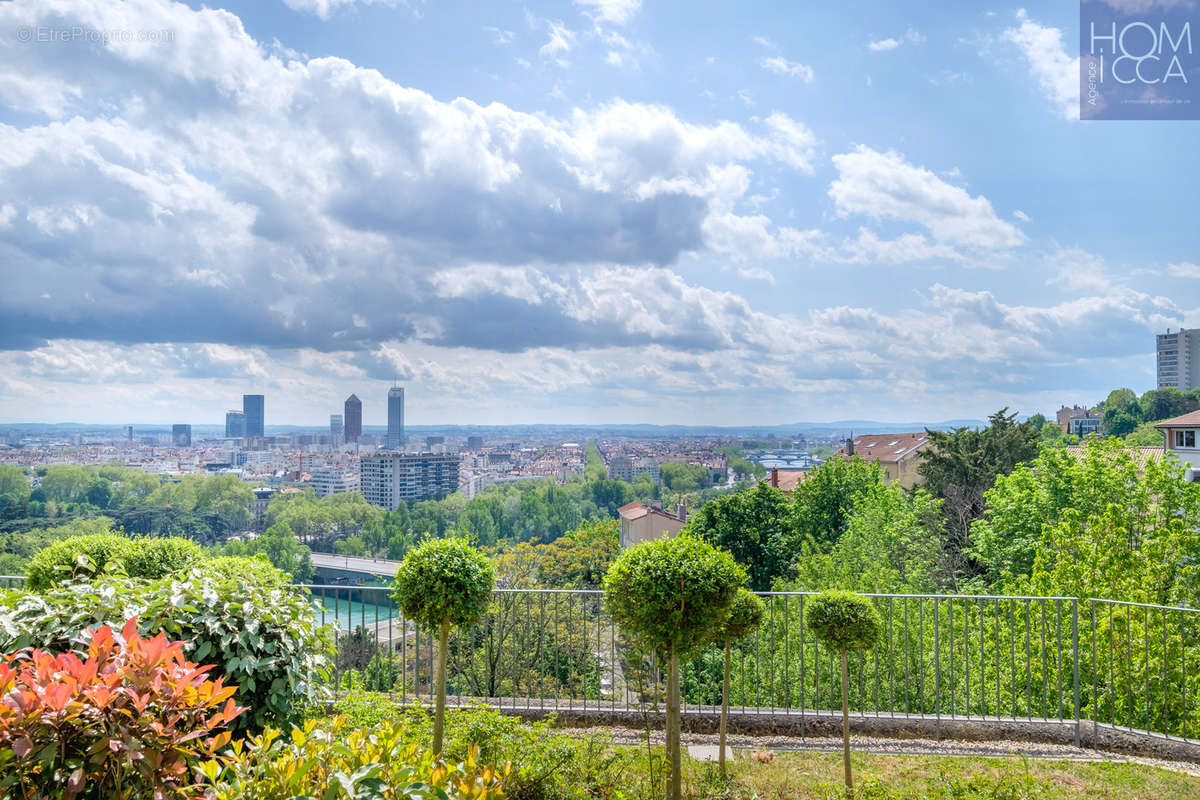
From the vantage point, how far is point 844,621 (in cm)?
378

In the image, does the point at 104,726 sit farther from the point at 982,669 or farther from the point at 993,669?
the point at 993,669

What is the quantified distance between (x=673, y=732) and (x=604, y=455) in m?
86.8

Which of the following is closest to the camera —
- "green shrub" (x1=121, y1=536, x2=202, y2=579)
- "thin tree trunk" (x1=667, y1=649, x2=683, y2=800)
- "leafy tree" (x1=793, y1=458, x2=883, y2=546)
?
"thin tree trunk" (x1=667, y1=649, x2=683, y2=800)

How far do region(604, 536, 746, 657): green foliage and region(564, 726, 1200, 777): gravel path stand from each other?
1467 mm

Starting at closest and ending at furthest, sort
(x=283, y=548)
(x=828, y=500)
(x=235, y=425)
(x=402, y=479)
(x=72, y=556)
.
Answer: (x=72, y=556), (x=828, y=500), (x=283, y=548), (x=402, y=479), (x=235, y=425)

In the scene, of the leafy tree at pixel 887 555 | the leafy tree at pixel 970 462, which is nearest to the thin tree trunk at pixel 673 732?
the leafy tree at pixel 887 555

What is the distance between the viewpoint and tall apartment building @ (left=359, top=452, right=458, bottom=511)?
72062 millimetres

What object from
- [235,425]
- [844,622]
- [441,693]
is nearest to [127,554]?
[441,693]

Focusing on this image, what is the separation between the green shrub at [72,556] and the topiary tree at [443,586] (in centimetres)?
265

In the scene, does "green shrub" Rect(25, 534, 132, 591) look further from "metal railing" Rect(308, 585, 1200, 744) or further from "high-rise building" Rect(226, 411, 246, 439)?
"high-rise building" Rect(226, 411, 246, 439)

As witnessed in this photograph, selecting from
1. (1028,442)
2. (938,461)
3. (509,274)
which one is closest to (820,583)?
(938,461)

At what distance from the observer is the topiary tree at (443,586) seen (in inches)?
149

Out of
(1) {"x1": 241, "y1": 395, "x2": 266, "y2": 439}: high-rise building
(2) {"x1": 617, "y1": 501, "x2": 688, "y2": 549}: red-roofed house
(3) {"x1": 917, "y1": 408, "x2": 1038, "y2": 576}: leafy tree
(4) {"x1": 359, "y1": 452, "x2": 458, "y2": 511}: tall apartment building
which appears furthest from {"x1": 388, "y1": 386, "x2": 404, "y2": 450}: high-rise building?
(3) {"x1": 917, "y1": 408, "x2": 1038, "y2": 576}: leafy tree

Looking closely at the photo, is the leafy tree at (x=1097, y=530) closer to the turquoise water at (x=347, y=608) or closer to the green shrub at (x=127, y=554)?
the turquoise water at (x=347, y=608)
